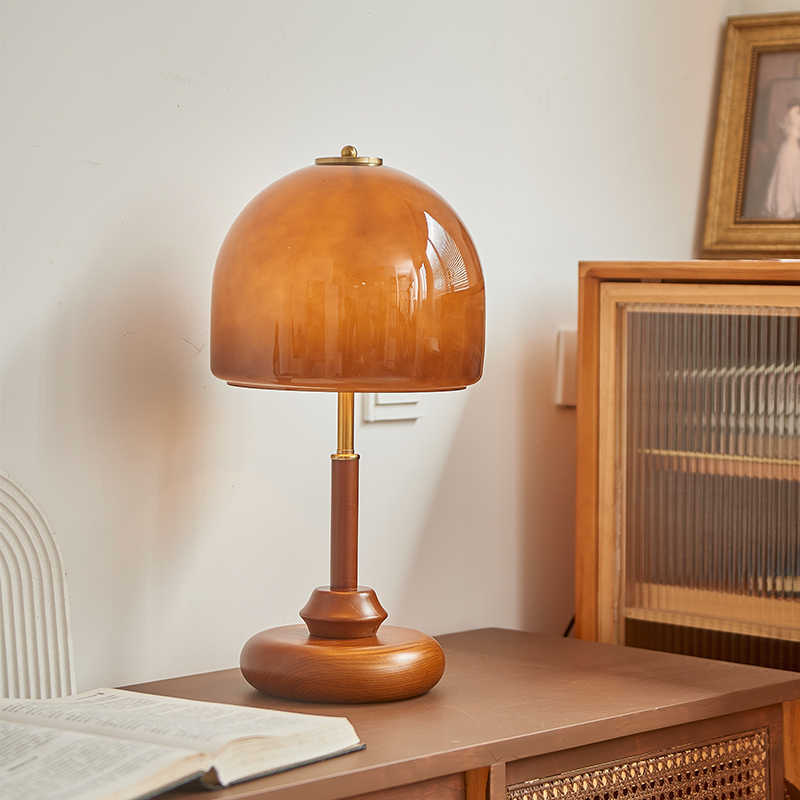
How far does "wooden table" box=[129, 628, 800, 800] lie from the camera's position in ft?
Result: 4.21

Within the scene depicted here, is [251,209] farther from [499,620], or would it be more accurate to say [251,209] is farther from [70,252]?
[499,620]

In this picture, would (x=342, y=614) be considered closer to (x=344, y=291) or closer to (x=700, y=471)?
(x=344, y=291)

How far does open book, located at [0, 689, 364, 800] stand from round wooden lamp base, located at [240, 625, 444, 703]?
112 millimetres

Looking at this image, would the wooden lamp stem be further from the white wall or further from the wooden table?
the white wall

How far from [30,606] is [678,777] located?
2.59 ft

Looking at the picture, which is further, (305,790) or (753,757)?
(753,757)

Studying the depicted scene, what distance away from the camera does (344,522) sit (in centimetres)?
154

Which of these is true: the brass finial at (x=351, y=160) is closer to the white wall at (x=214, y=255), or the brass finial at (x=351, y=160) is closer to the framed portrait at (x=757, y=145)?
the white wall at (x=214, y=255)

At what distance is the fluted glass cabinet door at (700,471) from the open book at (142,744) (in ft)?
2.54

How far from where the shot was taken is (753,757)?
65.8 inches

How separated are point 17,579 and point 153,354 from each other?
32cm

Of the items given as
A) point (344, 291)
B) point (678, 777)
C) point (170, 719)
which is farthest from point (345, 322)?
point (678, 777)

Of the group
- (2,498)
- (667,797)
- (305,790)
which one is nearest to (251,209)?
(2,498)

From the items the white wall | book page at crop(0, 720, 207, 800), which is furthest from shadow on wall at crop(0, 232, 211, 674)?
book page at crop(0, 720, 207, 800)
